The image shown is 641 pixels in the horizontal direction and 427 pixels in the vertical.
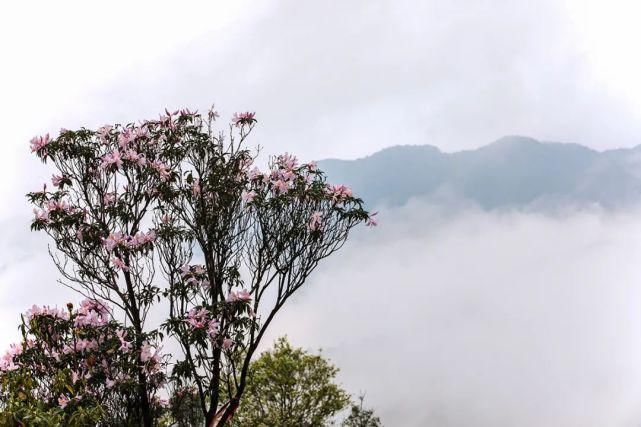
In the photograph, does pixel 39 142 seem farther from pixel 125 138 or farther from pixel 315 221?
Result: pixel 315 221

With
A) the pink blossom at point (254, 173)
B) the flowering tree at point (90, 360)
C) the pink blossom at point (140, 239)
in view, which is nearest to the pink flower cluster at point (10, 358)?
the flowering tree at point (90, 360)

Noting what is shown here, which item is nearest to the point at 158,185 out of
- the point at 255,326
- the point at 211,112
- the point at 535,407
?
the point at 211,112

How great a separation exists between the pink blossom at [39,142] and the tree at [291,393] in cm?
888

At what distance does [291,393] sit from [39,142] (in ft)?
32.1

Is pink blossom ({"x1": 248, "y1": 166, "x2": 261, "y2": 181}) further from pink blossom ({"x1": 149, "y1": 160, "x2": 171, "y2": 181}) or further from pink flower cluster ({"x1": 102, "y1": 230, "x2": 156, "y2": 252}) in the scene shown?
pink flower cluster ({"x1": 102, "y1": 230, "x2": 156, "y2": 252})

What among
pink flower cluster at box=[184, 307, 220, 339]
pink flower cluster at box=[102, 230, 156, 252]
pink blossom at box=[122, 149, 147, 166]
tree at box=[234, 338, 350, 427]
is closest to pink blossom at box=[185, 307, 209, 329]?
pink flower cluster at box=[184, 307, 220, 339]

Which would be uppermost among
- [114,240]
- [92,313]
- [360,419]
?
[360,419]

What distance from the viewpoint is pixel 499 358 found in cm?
15162

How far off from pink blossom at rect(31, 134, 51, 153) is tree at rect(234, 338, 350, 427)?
8880 mm

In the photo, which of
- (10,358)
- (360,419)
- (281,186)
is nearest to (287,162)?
(281,186)

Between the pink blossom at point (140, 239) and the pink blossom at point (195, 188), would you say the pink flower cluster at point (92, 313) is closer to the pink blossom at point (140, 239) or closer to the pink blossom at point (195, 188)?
the pink blossom at point (140, 239)

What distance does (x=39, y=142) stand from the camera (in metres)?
10.9

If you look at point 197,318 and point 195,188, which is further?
point 195,188

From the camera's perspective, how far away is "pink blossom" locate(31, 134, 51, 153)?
10812 mm
